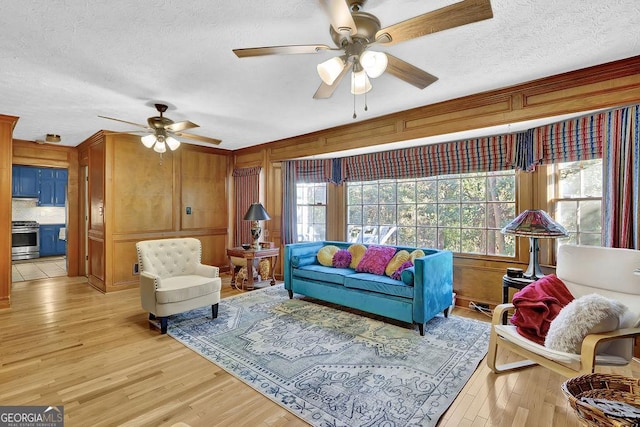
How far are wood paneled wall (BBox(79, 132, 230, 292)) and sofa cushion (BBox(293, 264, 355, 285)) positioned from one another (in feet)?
8.54

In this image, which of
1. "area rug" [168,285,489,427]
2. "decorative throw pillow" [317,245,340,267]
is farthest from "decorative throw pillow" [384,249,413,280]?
"decorative throw pillow" [317,245,340,267]

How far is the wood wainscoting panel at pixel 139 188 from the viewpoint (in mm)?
4848

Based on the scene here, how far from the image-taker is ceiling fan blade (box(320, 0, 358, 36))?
1385mm

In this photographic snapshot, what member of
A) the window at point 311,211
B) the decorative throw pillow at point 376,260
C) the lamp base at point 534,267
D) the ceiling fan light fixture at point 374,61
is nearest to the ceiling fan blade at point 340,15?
the ceiling fan light fixture at point 374,61

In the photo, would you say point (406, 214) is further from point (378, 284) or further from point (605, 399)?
point (605, 399)

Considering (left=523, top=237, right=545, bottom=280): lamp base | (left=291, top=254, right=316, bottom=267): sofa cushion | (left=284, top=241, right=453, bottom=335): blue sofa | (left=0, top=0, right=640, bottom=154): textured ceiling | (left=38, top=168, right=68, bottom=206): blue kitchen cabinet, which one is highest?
(left=0, top=0, right=640, bottom=154): textured ceiling

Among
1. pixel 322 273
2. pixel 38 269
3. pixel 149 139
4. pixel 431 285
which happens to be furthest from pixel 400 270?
pixel 38 269

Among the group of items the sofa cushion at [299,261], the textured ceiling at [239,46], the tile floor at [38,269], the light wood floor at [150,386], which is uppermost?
the textured ceiling at [239,46]

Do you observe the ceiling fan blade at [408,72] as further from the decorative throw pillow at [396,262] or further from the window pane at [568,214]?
the window pane at [568,214]

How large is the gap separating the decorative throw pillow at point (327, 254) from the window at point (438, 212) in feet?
2.48

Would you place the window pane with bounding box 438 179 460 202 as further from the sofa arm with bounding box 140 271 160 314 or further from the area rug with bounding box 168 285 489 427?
the sofa arm with bounding box 140 271 160 314

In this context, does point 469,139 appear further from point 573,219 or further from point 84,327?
point 84,327

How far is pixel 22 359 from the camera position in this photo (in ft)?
8.56

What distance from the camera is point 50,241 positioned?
26.5 feet
